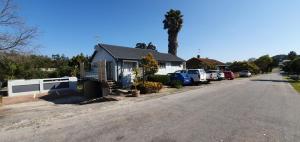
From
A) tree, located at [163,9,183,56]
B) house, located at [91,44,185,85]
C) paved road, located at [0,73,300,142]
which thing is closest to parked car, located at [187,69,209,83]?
house, located at [91,44,185,85]

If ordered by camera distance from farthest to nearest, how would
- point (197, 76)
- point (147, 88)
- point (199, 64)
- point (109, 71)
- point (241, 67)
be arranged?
point (241, 67) → point (199, 64) → point (197, 76) → point (109, 71) → point (147, 88)

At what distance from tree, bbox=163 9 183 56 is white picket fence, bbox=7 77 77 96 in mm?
27502

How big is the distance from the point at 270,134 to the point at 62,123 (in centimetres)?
734

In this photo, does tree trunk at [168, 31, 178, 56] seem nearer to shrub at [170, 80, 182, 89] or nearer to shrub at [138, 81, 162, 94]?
shrub at [170, 80, 182, 89]

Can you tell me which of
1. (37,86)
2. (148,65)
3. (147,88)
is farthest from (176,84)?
(37,86)

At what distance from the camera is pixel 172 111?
11.0 meters

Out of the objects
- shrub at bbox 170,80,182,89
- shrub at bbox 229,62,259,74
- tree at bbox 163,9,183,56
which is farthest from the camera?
shrub at bbox 229,62,259,74

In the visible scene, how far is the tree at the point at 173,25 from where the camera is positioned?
46188 mm

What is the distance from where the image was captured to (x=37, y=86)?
20516 mm

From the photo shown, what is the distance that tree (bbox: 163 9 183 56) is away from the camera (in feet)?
152

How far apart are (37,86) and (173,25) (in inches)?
1221

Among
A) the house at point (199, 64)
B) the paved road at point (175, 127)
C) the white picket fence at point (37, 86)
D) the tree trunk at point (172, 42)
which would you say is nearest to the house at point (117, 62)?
the white picket fence at point (37, 86)

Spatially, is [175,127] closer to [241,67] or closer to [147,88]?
[147,88]

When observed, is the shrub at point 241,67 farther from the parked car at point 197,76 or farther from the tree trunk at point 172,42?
the parked car at point 197,76
